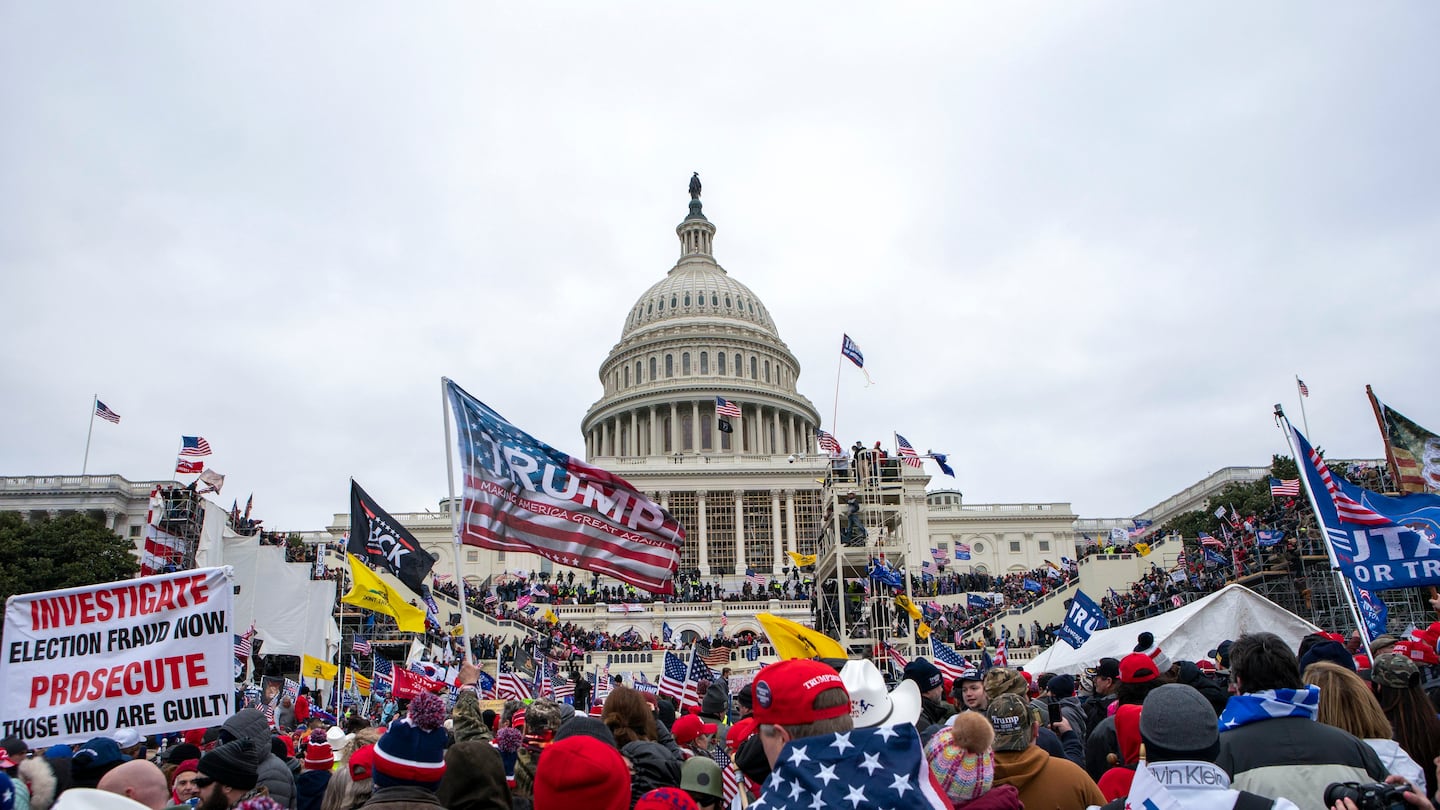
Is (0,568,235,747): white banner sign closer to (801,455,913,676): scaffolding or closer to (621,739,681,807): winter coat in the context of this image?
(621,739,681,807): winter coat

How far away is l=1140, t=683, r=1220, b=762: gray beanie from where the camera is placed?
4137mm

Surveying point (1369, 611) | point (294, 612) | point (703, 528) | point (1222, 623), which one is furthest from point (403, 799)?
point (703, 528)

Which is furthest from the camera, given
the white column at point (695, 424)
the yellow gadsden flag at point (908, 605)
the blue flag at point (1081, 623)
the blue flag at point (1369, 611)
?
the white column at point (695, 424)

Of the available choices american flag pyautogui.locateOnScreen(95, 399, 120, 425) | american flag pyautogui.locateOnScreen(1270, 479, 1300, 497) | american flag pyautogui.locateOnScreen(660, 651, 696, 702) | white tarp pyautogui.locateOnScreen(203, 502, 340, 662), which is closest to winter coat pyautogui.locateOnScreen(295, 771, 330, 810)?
american flag pyautogui.locateOnScreen(660, 651, 696, 702)

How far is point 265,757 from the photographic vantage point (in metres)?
7.39

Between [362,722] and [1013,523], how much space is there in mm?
84586

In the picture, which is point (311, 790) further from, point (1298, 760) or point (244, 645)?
point (244, 645)

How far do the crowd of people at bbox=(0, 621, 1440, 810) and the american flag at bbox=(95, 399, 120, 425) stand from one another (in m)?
56.5

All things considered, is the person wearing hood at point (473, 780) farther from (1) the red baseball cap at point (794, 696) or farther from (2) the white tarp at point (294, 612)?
(2) the white tarp at point (294, 612)

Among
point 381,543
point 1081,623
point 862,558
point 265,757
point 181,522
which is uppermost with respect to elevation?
point 181,522

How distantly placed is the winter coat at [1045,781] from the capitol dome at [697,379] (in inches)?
3114

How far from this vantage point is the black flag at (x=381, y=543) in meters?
18.1

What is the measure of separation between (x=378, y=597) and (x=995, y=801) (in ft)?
52.0

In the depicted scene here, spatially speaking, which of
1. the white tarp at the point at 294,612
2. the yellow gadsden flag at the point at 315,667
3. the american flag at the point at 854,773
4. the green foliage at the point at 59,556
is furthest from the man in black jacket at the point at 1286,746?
the green foliage at the point at 59,556
